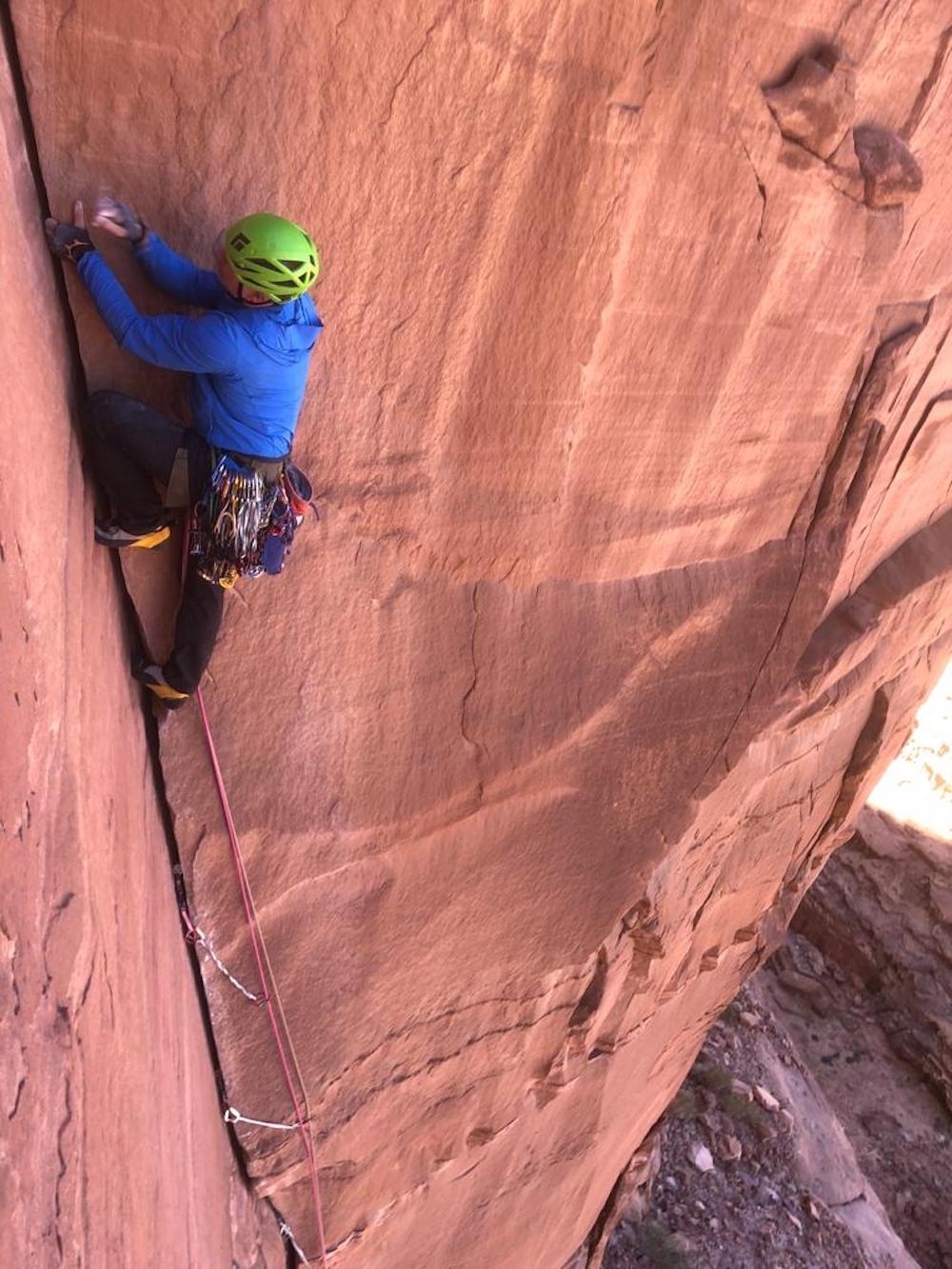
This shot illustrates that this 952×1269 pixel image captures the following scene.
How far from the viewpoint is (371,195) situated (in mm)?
2430

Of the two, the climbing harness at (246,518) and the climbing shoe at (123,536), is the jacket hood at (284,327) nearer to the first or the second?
the climbing harness at (246,518)

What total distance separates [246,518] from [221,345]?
0.43 metres

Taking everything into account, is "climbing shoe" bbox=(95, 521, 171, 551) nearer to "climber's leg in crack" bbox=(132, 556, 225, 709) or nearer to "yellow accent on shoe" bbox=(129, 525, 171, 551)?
"yellow accent on shoe" bbox=(129, 525, 171, 551)

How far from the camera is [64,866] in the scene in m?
2.02

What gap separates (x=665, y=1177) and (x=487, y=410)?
8.19 meters

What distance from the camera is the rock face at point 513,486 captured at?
2.32 m

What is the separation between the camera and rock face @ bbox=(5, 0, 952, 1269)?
2316 mm

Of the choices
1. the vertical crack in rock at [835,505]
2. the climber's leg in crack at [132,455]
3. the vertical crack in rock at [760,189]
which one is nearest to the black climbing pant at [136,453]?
the climber's leg in crack at [132,455]

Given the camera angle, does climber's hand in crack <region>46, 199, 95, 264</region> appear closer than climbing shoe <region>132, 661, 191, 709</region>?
Yes

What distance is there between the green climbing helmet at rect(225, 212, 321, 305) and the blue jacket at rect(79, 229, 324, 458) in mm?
106

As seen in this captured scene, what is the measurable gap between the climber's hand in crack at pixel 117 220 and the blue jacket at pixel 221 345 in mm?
32

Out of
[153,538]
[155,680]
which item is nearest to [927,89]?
[153,538]

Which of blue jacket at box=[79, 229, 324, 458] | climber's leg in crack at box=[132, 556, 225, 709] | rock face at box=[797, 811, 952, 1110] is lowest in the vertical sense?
rock face at box=[797, 811, 952, 1110]

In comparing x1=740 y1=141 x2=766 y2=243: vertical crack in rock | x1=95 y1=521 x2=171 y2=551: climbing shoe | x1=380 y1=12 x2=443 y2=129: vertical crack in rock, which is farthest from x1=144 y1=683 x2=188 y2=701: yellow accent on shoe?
x1=740 y1=141 x2=766 y2=243: vertical crack in rock
